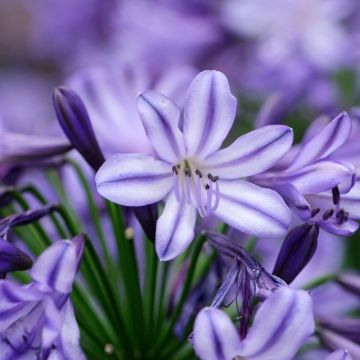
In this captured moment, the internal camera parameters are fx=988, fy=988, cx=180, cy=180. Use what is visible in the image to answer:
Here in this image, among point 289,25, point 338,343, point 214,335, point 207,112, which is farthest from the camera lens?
point 289,25

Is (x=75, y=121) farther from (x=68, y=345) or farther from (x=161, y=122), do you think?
(x=68, y=345)

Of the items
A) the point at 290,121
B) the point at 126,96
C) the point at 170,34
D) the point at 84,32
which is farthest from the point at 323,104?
the point at 84,32

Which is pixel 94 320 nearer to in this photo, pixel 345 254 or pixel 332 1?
pixel 345 254

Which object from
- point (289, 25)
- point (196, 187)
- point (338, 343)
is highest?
point (196, 187)

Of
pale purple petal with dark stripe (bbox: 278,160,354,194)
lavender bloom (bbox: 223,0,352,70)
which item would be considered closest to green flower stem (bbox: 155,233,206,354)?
pale purple petal with dark stripe (bbox: 278,160,354,194)

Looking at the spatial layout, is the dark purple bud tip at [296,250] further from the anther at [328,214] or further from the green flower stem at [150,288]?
the green flower stem at [150,288]

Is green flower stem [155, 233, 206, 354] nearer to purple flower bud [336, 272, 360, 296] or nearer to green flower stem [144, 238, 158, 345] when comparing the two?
green flower stem [144, 238, 158, 345]

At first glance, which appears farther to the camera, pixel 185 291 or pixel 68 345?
pixel 185 291

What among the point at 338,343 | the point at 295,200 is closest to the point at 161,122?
the point at 295,200
